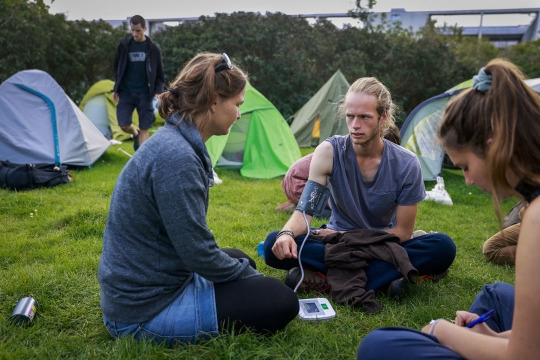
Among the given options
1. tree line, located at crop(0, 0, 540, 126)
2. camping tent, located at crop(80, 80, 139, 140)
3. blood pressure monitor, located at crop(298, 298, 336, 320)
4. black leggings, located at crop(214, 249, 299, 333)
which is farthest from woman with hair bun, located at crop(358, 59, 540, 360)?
tree line, located at crop(0, 0, 540, 126)

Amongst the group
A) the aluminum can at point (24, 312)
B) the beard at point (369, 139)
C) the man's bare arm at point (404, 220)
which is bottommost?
the aluminum can at point (24, 312)

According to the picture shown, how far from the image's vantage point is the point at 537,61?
14367 millimetres

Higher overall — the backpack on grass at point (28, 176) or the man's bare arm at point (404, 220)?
the man's bare arm at point (404, 220)

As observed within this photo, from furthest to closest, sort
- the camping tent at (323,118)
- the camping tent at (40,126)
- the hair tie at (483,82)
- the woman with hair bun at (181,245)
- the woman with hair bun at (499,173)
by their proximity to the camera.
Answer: the camping tent at (323,118) < the camping tent at (40,126) < the woman with hair bun at (181,245) < the hair tie at (483,82) < the woman with hair bun at (499,173)

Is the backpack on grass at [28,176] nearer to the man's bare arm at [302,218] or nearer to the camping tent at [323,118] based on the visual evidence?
the man's bare arm at [302,218]

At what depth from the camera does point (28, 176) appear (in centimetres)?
491

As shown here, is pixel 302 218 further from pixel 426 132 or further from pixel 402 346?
pixel 426 132

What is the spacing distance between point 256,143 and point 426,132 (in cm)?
256

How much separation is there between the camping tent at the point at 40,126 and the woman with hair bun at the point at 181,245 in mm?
4405

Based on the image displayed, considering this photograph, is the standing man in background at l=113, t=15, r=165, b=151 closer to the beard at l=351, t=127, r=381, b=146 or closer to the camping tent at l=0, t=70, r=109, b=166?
the camping tent at l=0, t=70, r=109, b=166

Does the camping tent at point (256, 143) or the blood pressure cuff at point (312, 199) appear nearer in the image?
the blood pressure cuff at point (312, 199)

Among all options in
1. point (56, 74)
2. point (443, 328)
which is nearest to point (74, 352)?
point (443, 328)

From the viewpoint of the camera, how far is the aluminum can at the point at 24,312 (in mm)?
2162

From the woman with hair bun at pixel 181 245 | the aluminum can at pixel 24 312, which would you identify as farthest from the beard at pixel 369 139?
the aluminum can at pixel 24 312
